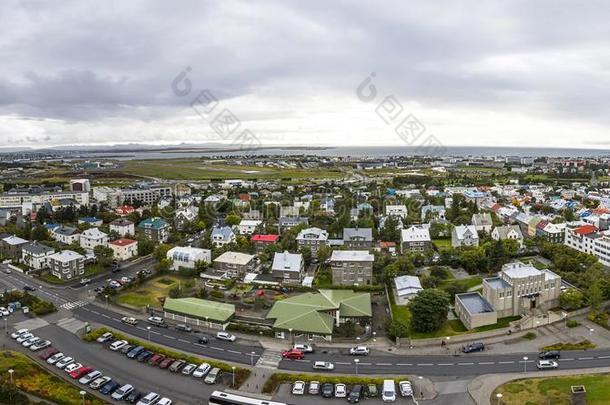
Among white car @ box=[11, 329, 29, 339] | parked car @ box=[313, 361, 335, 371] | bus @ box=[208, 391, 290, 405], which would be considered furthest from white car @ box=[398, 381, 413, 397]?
white car @ box=[11, 329, 29, 339]

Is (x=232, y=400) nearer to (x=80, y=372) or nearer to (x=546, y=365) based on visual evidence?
(x=80, y=372)

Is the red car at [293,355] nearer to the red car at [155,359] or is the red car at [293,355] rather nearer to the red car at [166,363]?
the red car at [166,363]

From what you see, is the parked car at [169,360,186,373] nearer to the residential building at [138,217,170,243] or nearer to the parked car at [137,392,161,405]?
the parked car at [137,392,161,405]

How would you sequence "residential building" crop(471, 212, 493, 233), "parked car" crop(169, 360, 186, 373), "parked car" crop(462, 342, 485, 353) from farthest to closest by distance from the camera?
"residential building" crop(471, 212, 493, 233), "parked car" crop(462, 342, 485, 353), "parked car" crop(169, 360, 186, 373)

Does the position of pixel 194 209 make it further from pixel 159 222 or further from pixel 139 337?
pixel 139 337

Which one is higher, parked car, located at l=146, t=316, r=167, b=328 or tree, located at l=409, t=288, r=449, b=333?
tree, located at l=409, t=288, r=449, b=333

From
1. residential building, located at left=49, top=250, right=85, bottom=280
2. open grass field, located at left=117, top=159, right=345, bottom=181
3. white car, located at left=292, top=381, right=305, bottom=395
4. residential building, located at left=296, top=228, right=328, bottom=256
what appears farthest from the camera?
open grass field, located at left=117, top=159, right=345, bottom=181

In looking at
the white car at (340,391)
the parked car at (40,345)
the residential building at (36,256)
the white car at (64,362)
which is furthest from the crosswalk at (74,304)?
the white car at (340,391)

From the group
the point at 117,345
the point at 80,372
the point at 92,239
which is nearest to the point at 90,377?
the point at 80,372
